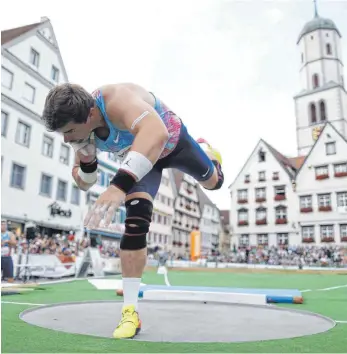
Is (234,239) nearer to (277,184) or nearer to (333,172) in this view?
(277,184)

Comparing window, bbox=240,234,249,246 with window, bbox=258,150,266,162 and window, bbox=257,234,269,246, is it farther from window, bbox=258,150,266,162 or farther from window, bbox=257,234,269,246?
window, bbox=258,150,266,162

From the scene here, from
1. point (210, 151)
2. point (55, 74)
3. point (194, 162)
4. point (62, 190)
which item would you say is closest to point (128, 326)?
point (194, 162)

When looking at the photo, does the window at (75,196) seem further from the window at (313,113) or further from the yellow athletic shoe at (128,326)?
the window at (313,113)

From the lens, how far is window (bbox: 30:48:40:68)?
2217 cm

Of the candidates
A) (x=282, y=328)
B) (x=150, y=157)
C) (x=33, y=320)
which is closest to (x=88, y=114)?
(x=150, y=157)

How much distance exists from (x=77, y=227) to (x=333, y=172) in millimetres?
20815

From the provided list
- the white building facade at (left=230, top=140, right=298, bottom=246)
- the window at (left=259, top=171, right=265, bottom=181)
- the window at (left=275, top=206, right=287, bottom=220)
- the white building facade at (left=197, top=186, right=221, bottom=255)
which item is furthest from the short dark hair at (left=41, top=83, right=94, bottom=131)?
the white building facade at (left=197, top=186, right=221, bottom=255)

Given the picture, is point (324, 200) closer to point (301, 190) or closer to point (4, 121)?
point (301, 190)

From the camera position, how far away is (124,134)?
2.75m

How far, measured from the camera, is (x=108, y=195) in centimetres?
187

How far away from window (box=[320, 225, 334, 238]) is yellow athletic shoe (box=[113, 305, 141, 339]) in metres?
31.8

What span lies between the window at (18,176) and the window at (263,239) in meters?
22.6

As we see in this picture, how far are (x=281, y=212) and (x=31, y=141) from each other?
2287 cm

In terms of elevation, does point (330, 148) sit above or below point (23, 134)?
above
